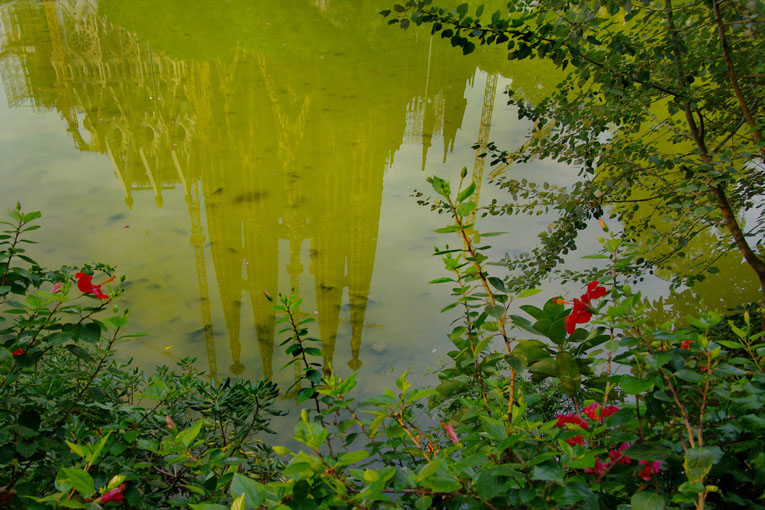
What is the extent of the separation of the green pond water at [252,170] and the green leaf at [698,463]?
5.59 feet

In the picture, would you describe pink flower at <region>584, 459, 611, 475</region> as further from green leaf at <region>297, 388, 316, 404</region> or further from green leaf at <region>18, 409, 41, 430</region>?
green leaf at <region>18, 409, 41, 430</region>

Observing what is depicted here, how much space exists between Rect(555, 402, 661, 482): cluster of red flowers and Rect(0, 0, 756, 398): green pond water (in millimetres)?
1479

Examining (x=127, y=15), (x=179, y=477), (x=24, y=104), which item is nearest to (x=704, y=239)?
(x=179, y=477)

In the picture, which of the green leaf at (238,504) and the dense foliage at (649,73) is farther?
the dense foliage at (649,73)

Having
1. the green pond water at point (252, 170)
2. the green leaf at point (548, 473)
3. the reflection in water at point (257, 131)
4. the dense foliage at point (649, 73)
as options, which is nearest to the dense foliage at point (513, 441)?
the green leaf at point (548, 473)

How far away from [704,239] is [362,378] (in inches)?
123

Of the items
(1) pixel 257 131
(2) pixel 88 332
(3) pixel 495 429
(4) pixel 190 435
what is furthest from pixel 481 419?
(1) pixel 257 131

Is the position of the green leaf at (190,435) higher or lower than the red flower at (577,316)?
lower

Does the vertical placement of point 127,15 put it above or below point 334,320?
above

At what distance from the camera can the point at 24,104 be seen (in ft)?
20.6

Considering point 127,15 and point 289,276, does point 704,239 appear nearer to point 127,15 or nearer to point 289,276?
point 289,276

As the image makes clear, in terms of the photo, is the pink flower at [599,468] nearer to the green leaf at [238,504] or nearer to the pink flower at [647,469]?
the pink flower at [647,469]

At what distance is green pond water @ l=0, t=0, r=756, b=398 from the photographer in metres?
3.31

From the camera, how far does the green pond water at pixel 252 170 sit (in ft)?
10.9
